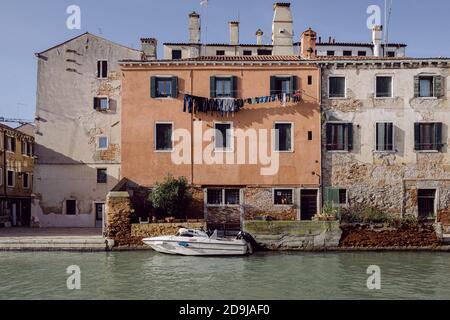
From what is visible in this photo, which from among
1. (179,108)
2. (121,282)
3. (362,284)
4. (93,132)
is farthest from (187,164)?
(362,284)

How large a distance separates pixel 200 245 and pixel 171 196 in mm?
3485

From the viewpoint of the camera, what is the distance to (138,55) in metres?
26.9

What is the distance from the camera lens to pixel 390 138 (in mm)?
23297

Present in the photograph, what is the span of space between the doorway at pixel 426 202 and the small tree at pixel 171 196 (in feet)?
40.0

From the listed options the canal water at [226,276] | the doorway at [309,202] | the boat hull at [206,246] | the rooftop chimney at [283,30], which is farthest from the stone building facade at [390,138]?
the rooftop chimney at [283,30]

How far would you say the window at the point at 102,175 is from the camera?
26797mm

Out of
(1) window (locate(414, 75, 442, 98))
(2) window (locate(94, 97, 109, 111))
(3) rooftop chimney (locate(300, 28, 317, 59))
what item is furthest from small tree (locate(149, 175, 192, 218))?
(1) window (locate(414, 75, 442, 98))

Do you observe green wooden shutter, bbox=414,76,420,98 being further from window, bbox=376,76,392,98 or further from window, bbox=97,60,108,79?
window, bbox=97,60,108,79

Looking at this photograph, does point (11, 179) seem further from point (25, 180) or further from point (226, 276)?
point (226, 276)

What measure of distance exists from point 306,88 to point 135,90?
8.96 meters

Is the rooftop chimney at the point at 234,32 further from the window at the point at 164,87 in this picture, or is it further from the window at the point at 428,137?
the window at the point at 428,137

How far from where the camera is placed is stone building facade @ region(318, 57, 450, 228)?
2325 centimetres

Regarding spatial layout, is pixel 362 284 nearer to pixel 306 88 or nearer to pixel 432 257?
pixel 432 257

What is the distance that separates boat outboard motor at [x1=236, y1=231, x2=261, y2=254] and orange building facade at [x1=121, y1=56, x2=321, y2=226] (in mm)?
3117
